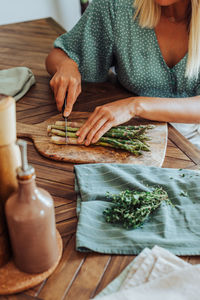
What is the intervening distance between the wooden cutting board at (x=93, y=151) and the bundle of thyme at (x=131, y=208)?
0.90 ft

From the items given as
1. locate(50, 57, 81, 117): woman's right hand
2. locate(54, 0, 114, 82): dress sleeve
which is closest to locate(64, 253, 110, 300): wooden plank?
locate(50, 57, 81, 117): woman's right hand

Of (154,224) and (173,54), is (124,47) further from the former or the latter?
(154,224)

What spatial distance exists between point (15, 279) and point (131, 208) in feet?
1.18

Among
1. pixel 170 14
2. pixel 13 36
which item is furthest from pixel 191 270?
pixel 13 36

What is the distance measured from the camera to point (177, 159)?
129 cm

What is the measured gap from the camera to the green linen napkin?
897 millimetres

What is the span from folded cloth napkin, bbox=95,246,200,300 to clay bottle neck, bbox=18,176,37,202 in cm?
26

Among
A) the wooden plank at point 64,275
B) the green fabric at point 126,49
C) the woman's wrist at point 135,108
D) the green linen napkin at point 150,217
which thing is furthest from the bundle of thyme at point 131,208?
the green fabric at point 126,49

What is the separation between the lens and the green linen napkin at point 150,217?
897 millimetres

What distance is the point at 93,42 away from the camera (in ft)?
5.82

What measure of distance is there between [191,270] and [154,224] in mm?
229

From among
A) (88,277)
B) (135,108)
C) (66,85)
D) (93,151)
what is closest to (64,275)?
(88,277)

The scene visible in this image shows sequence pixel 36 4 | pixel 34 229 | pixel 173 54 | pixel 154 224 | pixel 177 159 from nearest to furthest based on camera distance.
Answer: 1. pixel 34 229
2. pixel 154 224
3. pixel 177 159
4. pixel 173 54
5. pixel 36 4

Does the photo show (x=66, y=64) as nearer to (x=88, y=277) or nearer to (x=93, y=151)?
(x=93, y=151)
